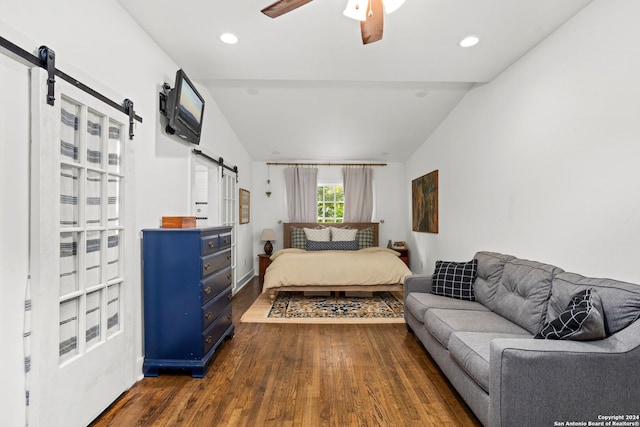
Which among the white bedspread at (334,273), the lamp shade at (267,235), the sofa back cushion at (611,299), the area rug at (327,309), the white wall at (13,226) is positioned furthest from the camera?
the lamp shade at (267,235)

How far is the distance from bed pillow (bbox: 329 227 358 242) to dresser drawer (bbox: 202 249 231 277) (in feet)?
10.0

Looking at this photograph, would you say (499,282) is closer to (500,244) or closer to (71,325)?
(500,244)

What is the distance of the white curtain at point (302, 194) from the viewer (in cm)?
630

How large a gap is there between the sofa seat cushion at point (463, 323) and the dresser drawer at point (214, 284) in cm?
178

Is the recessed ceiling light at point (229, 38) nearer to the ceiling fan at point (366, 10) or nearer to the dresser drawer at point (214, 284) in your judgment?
the ceiling fan at point (366, 10)

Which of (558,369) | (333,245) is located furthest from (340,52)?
(333,245)

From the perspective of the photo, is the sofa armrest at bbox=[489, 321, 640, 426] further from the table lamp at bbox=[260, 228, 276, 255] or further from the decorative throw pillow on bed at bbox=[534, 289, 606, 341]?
the table lamp at bbox=[260, 228, 276, 255]

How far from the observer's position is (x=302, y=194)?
6301 millimetres

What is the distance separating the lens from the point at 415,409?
192 cm

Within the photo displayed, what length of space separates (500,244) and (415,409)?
6.32ft

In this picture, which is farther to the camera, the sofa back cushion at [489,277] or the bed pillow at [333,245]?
the bed pillow at [333,245]

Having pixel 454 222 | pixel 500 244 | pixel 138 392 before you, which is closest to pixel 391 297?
pixel 454 222

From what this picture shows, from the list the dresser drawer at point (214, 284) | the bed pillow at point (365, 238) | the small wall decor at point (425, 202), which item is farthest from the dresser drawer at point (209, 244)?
the bed pillow at point (365, 238)

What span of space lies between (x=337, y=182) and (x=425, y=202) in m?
1.98
